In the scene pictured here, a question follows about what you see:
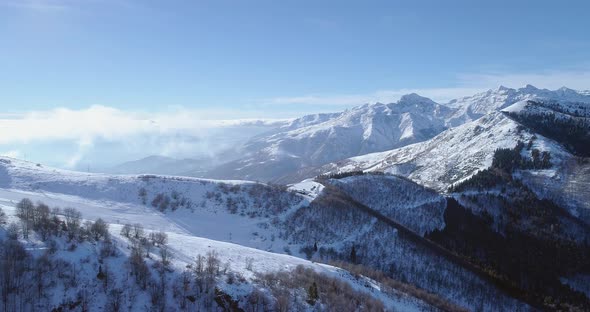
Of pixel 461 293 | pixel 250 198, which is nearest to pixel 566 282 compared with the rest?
pixel 461 293

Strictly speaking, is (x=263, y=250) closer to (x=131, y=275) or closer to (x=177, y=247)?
(x=177, y=247)

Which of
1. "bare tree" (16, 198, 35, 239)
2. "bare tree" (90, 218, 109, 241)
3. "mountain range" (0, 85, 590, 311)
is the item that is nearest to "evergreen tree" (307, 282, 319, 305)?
"mountain range" (0, 85, 590, 311)

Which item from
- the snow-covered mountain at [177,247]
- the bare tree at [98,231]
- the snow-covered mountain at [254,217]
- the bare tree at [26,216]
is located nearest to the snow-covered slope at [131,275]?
the snow-covered mountain at [177,247]

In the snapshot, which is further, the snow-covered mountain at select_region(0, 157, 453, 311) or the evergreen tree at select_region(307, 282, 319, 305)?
the evergreen tree at select_region(307, 282, 319, 305)

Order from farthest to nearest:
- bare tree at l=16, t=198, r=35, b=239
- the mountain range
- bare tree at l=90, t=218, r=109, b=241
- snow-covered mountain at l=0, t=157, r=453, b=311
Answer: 1. bare tree at l=90, t=218, r=109, b=241
2. bare tree at l=16, t=198, r=35, b=239
3. the mountain range
4. snow-covered mountain at l=0, t=157, r=453, b=311

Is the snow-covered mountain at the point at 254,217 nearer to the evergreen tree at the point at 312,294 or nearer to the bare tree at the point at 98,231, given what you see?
the bare tree at the point at 98,231

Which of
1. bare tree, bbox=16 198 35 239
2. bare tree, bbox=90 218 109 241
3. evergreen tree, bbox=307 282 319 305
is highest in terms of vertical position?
bare tree, bbox=16 198 35 239

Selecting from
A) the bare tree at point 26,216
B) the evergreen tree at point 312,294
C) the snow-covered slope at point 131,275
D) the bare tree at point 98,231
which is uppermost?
the bare tree at point 26,216

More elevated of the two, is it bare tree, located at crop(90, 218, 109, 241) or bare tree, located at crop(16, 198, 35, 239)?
bare tree, located at crop(16, 198, 35, 239)

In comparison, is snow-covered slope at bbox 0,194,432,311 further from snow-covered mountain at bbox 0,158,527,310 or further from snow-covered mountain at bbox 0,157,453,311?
snow-covered mountain at bbox 0,158,527,310

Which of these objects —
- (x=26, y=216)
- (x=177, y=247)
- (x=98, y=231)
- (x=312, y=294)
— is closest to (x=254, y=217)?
(x=177, y=247)

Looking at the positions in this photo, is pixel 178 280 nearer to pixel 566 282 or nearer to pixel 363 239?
pixel 363 239
